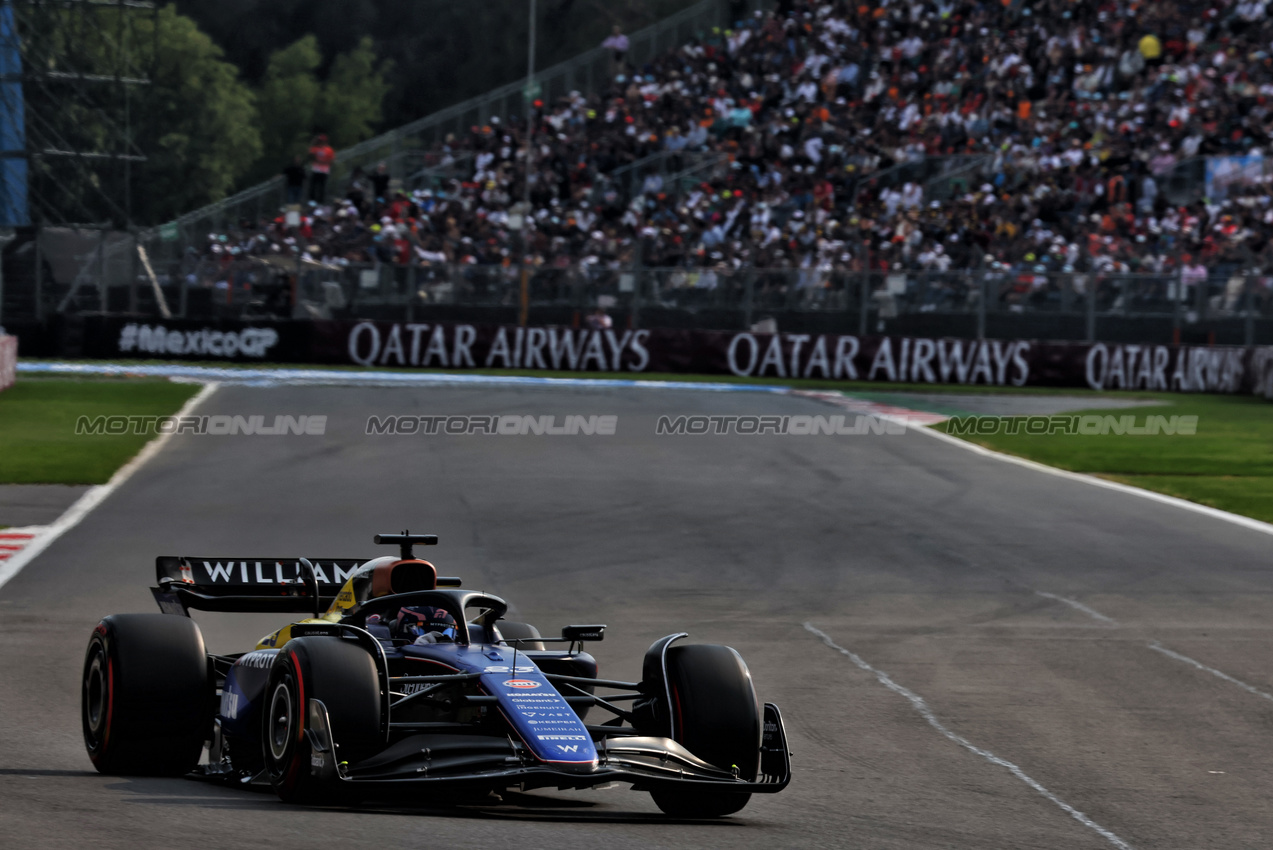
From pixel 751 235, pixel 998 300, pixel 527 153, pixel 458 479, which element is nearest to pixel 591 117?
pixel 527 153

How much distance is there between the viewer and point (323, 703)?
636 cm

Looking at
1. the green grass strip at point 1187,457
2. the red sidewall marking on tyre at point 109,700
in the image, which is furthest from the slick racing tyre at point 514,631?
the green grass strip at point 1187,457

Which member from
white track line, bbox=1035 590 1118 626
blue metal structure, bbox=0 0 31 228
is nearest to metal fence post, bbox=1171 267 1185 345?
white track line, bbox=1035 590 1118 626

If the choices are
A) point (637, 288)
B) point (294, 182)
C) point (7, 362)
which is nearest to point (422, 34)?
point (294, 182)

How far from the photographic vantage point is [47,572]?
13203mm

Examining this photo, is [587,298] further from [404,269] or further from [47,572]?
[47,572]

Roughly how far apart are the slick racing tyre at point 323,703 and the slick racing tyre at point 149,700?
0.78m

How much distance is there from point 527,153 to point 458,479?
2621 cm

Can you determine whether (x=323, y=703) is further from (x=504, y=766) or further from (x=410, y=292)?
(x=410, y=292)

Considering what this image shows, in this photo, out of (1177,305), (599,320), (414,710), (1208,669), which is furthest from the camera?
(599,320)

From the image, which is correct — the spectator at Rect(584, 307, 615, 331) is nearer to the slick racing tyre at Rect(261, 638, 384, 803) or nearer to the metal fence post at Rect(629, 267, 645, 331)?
the metal fence post at Rect(629, 267, 645, 331)

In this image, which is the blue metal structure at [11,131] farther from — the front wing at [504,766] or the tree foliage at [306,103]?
the tree foliage at [306,103]

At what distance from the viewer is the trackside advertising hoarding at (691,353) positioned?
36.1m

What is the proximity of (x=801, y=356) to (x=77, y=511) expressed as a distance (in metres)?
22.2
